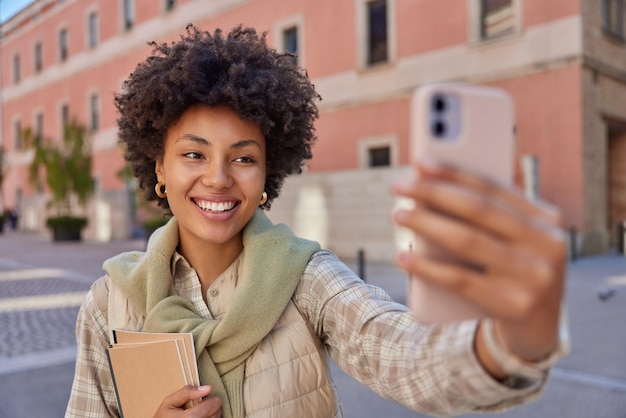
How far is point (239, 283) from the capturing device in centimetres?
146

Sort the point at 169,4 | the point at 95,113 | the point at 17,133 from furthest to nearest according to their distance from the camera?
1. the point at 17,133
2. the point at 95,113
3. the point at 169,4

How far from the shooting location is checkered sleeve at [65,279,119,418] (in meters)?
1.54

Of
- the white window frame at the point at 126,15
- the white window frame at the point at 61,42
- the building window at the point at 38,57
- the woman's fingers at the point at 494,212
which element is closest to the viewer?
the woman's fingers at the point at 494,212

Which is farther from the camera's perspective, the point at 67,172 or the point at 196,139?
the point at 67,172

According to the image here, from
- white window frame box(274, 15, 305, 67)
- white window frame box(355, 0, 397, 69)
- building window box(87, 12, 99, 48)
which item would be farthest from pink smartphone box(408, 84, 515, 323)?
building window box(87, 12, 99, 48)

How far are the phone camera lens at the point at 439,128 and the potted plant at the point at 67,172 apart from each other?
22.6 meters

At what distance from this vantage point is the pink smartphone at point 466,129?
28.4 inches

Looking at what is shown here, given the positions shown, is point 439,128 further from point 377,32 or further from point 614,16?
point 377,32

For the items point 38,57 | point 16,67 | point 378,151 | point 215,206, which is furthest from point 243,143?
point 16,67

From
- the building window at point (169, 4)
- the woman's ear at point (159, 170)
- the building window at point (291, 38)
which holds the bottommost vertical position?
the woman's ear at point (159, 170)

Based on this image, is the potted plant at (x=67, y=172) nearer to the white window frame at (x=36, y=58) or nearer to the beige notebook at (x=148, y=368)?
the white window frame at (x=36, y=58)

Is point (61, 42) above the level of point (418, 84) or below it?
above

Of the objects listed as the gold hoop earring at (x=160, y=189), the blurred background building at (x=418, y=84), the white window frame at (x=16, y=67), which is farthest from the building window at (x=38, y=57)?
the gold hoop earring at (x=160, y=189)

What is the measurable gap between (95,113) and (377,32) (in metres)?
16.1
